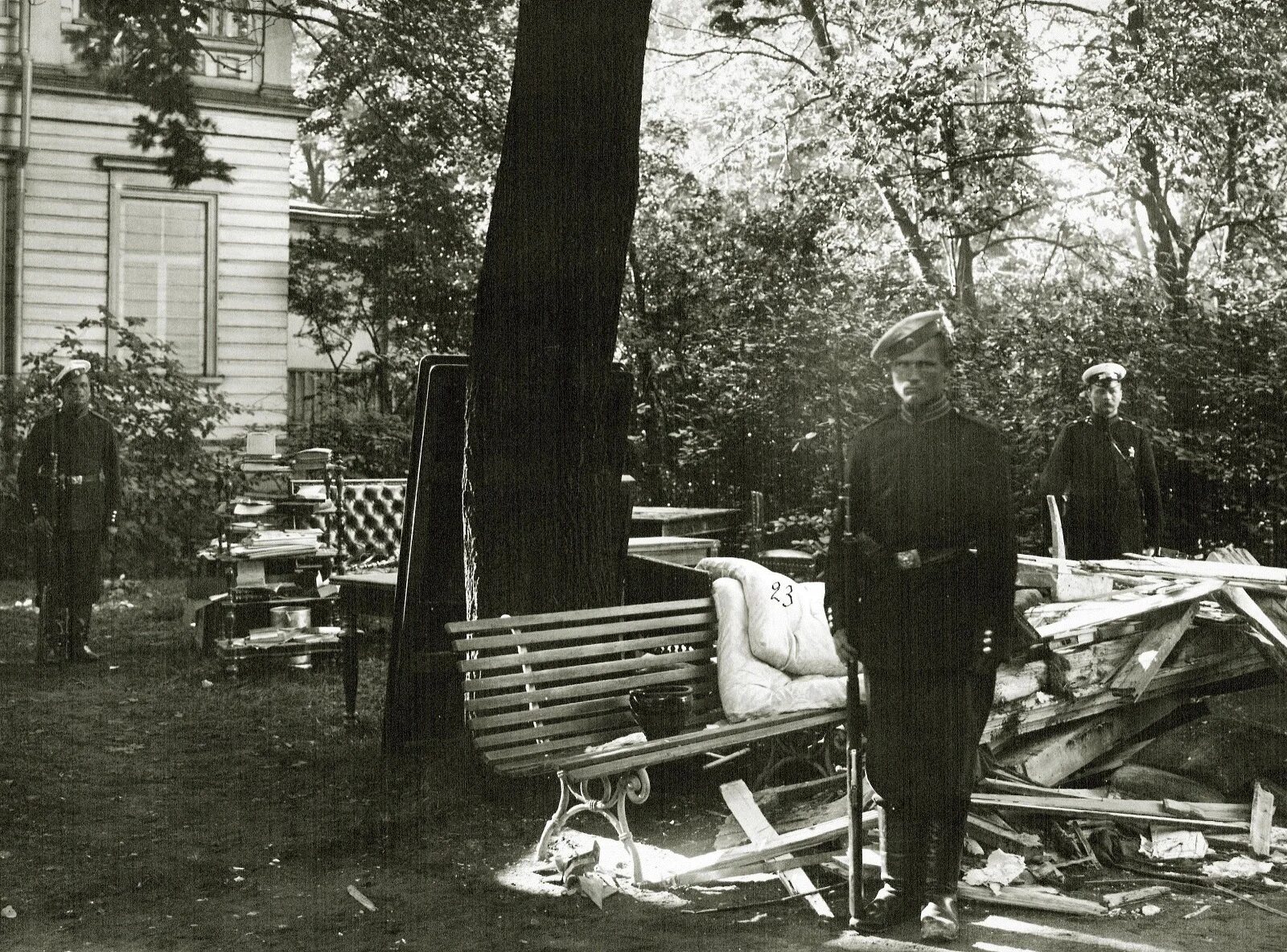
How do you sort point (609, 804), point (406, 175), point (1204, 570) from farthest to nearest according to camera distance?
1. point (406, 175)
2. point (1204, 570)
3. point (609, 804)

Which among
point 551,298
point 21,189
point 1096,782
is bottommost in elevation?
point 1096,782

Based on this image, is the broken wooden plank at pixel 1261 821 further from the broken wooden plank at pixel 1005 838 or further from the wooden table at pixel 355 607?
the wooden table at pixel 355 607

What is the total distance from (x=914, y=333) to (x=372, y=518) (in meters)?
9.72

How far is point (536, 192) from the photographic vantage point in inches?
258

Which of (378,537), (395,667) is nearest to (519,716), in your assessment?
(395,667)

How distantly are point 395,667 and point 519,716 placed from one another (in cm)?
128

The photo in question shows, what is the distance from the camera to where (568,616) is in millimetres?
6027

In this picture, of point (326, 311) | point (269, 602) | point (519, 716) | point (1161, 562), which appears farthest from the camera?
point (326, 311)

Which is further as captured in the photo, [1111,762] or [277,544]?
[277,544]

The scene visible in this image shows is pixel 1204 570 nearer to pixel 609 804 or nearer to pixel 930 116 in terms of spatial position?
pixel 609 804

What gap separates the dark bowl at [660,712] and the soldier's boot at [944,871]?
139cm

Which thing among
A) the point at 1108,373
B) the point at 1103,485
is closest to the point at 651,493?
the point at 1103,485

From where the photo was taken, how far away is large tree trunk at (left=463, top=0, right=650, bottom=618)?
653 centimetres

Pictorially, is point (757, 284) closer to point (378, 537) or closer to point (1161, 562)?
A: point (378, 537)
